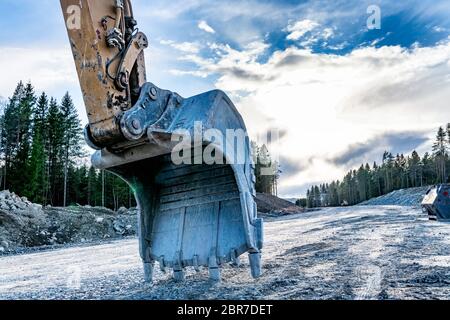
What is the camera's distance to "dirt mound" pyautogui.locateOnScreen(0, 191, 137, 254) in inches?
560

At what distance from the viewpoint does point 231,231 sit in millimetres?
3365

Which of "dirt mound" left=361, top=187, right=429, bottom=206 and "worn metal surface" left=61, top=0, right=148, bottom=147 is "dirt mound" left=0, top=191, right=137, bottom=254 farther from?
"dirt mound" left=361, top=187, right=429, bottom=206

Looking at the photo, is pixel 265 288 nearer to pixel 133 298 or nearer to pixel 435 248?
pixel 133 298

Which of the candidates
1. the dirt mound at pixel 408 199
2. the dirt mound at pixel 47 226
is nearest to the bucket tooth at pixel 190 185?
the dirt mound at pixel 47 226

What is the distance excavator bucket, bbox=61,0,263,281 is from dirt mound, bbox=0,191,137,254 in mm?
11176

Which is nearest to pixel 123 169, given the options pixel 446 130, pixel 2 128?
pixel 2 128

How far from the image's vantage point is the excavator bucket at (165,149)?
2807 mm

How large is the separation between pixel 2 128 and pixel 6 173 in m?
5.10

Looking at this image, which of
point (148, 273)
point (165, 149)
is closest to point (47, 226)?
point (148, 273)

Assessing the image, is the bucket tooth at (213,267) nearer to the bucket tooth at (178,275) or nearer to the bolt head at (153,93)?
the bucket tooth at (178,275)

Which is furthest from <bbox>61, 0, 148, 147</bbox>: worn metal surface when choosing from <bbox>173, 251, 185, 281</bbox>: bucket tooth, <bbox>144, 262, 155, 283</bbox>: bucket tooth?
<bbox>144, 262, 155, 283</bbox>: bucket tooth

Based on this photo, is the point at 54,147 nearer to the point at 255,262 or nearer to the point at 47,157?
the point at 47,157

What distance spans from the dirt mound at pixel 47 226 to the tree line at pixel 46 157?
14.7 m

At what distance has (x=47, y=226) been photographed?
51.6ft
